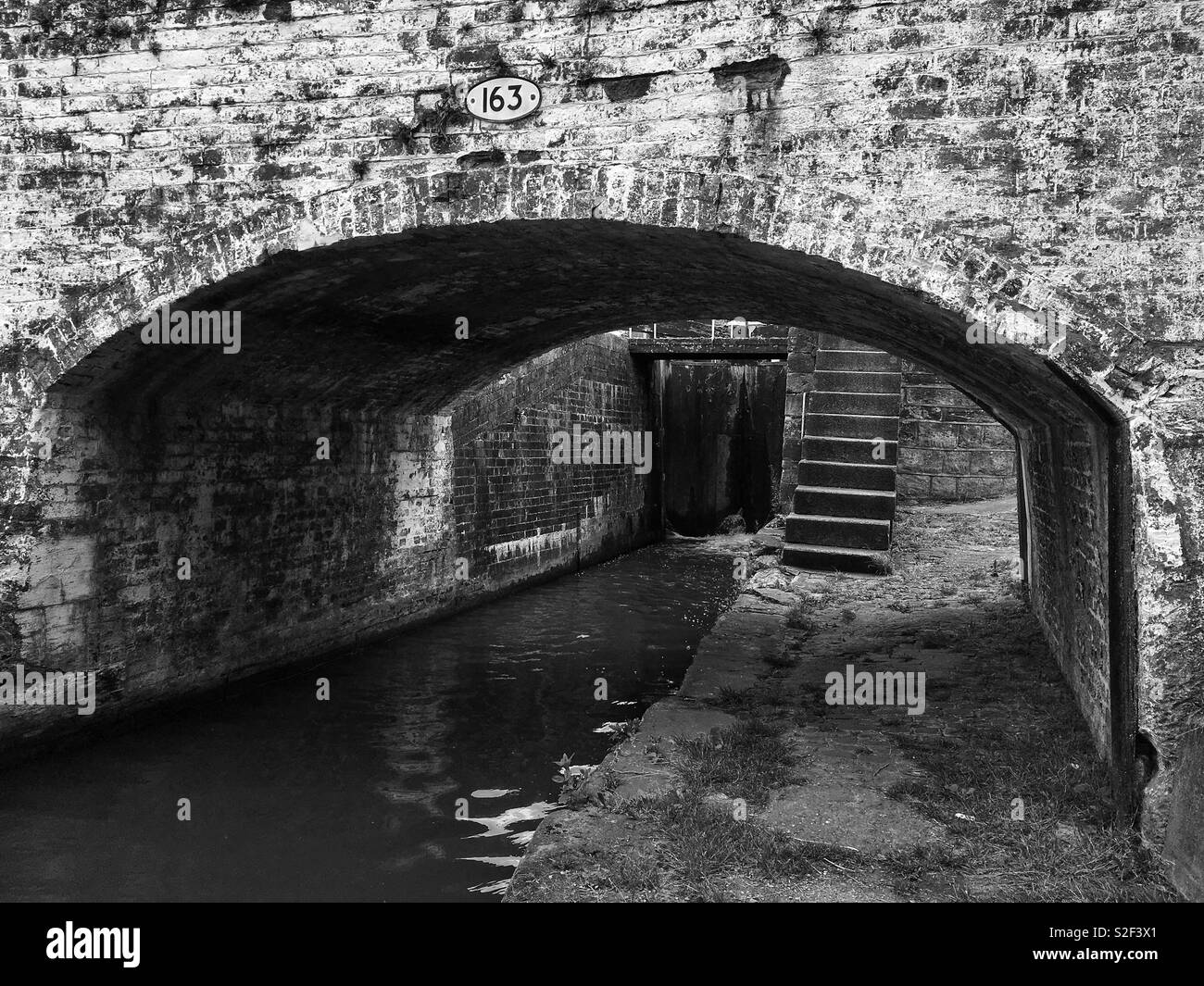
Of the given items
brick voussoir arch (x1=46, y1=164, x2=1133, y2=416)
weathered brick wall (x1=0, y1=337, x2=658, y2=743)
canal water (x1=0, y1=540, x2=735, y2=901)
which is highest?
brick voussoir arch (x1=46, y1=164, x2=1133, y2=416)

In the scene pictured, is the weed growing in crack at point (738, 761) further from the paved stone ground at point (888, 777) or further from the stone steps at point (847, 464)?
the stone steps at point (847, 464)

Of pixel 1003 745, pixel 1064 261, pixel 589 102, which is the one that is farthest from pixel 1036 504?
pixel 589 102

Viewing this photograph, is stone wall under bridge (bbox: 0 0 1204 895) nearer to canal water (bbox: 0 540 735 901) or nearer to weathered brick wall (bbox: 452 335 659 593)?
canal water (bbox: 0 540 735 901)

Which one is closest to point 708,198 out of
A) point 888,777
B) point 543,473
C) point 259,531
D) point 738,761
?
point 738,761

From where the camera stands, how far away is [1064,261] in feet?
14.0

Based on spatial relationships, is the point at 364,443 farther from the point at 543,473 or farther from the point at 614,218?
the point at 614,218

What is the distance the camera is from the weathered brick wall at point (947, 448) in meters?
12.3

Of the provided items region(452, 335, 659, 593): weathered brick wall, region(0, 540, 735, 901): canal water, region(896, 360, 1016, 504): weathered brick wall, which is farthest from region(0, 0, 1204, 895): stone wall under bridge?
region(896, 360, 1016, 504): weathered brick wall

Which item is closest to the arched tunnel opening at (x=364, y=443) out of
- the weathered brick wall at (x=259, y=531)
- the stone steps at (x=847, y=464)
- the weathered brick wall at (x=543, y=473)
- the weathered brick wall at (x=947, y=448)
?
the weathered brick wall at (x=259, y=531)

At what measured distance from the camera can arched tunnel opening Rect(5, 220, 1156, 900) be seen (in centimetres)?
496

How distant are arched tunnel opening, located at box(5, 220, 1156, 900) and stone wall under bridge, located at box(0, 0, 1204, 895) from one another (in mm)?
57

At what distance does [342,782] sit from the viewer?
5816 mm

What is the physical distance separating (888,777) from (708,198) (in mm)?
2998

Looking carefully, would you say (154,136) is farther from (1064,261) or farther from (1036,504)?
(1036,504)
